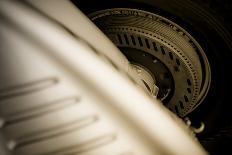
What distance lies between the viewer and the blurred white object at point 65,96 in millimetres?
446

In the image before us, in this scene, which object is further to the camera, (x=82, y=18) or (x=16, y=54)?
(x=82, y=18)

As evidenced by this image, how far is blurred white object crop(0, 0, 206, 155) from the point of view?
0.45 metres

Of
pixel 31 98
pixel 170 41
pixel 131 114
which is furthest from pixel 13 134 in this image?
pixel 170 41

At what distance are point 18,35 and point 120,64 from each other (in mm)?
187

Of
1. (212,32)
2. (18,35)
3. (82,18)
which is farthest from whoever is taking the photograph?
(212,32)

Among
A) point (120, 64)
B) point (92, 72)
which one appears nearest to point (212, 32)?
point (120, 64)

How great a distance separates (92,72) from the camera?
48cm

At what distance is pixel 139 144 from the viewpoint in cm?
52

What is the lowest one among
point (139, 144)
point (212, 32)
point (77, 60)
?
point (139, 144)

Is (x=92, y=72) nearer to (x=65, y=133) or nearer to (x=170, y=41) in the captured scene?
(x=65, y=133)

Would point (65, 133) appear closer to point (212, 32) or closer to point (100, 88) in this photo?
point (100, 88)

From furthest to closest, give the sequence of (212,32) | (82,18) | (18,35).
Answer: (212,32) → (82,18) → (18,35)

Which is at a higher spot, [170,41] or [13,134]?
[170,41]

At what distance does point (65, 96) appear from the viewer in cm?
47
